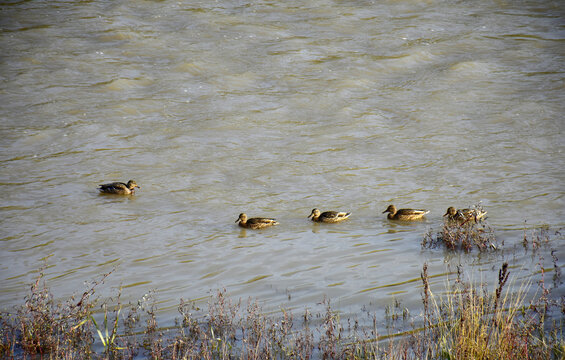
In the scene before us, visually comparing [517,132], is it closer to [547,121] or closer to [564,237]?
[547,121]

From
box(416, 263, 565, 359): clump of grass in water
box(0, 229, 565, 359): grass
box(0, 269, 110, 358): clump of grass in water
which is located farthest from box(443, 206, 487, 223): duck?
box(0, 269, 110, 358): clump of grass in water

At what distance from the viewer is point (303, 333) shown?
23.1ft

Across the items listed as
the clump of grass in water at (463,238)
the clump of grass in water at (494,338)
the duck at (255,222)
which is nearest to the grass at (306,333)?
the clump of grass in water at (494,338)

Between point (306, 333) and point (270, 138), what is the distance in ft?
32.5

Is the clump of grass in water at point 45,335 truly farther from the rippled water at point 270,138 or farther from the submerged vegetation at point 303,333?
the rippled water at point 270,138

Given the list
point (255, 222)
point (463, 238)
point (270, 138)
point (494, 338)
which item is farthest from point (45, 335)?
point (270, 138)

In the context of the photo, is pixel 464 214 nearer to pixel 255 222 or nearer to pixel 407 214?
pixel 407 214

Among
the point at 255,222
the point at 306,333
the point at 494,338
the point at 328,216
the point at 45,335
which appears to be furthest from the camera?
the point at 328,216

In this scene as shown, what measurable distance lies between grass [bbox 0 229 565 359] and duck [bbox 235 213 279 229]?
3.46m

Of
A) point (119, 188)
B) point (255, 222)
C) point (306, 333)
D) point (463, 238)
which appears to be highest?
point (306, 333)

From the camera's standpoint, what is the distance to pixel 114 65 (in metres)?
20.8

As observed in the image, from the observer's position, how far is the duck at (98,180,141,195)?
13.1 meters

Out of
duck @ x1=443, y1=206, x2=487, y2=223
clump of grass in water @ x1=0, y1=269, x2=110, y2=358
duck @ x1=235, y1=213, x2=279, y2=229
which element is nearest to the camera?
clump of grass in water @ x1=0, y1=269, x2=110, y2=358

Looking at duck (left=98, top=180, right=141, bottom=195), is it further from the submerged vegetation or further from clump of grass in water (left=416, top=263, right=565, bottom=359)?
clump of grass in water (left=416, top=263, right=565, bottom=359)
